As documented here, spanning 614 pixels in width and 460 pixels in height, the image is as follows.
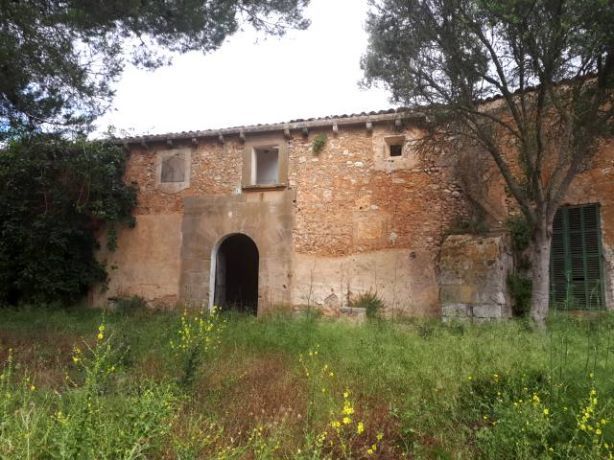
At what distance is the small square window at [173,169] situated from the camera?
12.4 meters

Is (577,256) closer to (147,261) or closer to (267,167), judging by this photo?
(267,167)

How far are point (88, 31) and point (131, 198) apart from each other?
240 inches

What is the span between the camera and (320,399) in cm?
407

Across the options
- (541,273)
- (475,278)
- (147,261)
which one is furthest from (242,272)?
(541,273)

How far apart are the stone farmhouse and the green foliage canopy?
0.47 meters

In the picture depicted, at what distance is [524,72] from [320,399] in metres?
6.42

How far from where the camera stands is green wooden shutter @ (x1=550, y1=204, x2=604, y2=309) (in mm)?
8766

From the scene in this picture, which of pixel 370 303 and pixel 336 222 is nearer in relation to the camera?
pixel 370 303

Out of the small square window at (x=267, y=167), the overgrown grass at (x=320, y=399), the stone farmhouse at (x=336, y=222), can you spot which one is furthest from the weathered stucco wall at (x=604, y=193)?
the small square window at (x=267, y=167)

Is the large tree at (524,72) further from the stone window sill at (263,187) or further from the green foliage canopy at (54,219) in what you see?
the green foliage canopy at (54,219)

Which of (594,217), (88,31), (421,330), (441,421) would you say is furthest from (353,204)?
(441,421)

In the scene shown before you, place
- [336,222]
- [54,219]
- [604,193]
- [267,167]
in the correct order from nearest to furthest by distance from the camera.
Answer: [604,193], [336,222], [54,219], [267,167]

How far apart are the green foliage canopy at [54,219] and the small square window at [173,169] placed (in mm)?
978

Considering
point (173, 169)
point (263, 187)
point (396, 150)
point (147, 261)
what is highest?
point (396, 150)
